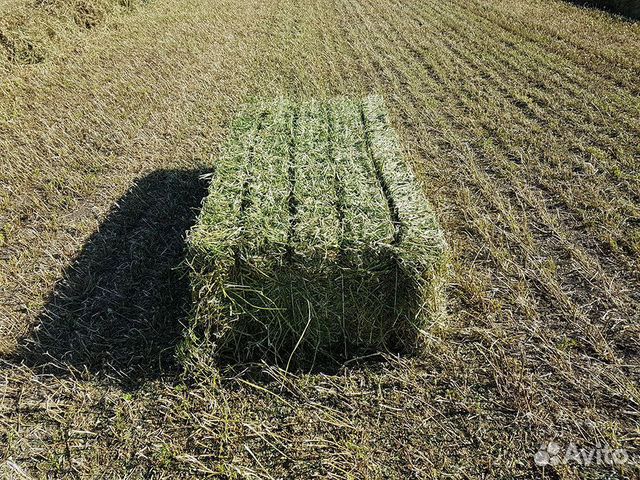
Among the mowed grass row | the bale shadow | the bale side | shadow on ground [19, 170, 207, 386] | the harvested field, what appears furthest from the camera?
the bale shadow

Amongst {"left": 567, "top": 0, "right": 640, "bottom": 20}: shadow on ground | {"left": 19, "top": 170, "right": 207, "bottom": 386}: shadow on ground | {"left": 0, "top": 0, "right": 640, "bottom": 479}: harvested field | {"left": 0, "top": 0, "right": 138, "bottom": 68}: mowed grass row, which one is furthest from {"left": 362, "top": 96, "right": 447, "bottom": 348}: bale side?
{"left": 567, "top": 0, "right": 640, "bottom": 20}: shadow on ground

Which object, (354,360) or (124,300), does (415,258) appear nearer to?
(354,360)

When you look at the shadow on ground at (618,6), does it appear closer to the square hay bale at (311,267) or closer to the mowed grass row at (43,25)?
the square hay bale at (311,267)

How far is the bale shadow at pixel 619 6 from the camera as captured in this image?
1393 centimetres

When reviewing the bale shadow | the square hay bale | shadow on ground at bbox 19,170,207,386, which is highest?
the bale shadow

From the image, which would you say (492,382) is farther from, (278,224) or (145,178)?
(145,178)

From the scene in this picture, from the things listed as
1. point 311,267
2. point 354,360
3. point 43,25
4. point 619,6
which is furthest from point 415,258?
point 619,6

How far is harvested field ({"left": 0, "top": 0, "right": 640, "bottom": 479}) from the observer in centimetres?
324

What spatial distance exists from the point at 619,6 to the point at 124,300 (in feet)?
55.0

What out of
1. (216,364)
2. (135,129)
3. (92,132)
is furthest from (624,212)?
(92,132)

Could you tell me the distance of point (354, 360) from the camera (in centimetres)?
389

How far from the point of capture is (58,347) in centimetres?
405

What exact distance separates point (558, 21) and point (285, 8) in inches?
339

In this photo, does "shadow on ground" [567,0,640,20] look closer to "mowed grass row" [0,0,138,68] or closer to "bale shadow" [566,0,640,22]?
"bale shadow" [566,0,640,22]
